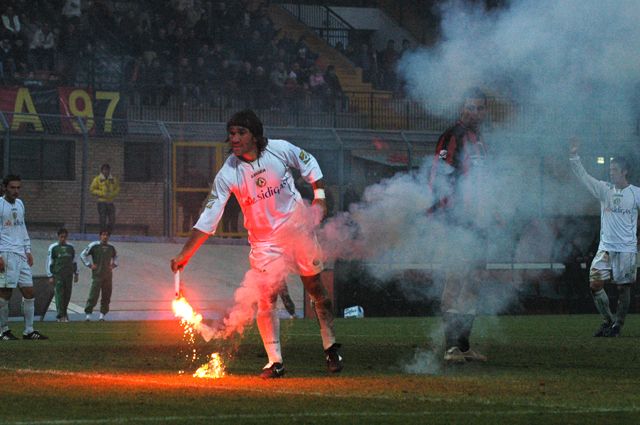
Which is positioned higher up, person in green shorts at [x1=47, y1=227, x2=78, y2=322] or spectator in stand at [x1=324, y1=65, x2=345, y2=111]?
spectator in stand at [x1=324, y1=65, x2=345, y2=111]

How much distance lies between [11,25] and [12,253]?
18132mm

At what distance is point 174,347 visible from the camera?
15.1 meters

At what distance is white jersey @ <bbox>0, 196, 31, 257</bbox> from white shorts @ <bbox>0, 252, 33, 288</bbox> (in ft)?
0.25

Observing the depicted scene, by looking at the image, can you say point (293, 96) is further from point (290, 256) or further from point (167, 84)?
point (290, 256)

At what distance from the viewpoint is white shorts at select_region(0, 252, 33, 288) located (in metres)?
18.4

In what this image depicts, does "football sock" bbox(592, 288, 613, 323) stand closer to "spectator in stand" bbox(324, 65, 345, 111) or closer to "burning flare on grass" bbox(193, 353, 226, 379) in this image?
"burning flare on grass" bbox(193, 353, 226, 379)

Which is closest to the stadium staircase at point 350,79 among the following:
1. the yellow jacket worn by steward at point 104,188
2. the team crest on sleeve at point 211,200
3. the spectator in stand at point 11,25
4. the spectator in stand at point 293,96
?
the spectator in stand at point 293,96

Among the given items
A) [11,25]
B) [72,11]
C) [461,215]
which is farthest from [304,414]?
[72,11]

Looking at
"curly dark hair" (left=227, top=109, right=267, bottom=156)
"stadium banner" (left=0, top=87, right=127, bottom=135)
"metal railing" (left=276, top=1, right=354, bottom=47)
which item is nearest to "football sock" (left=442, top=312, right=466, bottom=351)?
"curly dark hair" (left=227, top=109, right=267, bottom=156)

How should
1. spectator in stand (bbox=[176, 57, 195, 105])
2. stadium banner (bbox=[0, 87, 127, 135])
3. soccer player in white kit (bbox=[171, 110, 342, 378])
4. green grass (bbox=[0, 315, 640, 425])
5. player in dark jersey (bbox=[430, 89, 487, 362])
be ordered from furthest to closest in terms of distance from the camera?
spectator in stand (bbox=[176, 57, 195, 105]) → stadium banner (bbox=[0, 87, 127, 135]) → player in dark jersey (bbox=[430, 89, 487, 362]) → soccer player in white kit (bbox=[171, 110, 342, 378]) → green grass (bbox=[0, 315, 640, 425])

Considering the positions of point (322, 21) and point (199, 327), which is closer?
point (199, 327)

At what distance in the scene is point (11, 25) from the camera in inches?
1382

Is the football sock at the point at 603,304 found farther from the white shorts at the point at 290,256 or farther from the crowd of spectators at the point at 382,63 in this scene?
the crowd of spectators at the point at 382,63

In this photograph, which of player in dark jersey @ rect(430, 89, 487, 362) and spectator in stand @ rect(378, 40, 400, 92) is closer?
player in dark jersey @ rect(430, 89, 487, 362)
